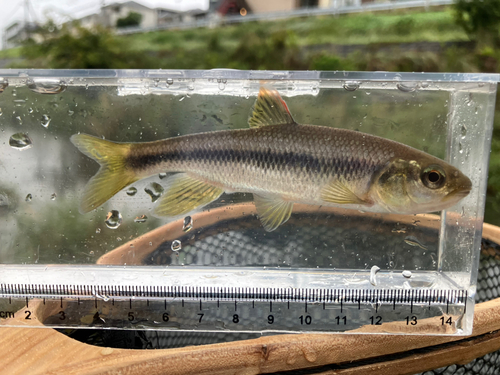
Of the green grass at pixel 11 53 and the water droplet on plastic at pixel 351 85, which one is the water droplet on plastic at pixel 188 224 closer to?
the water droplet on plastic at pixel 351 85

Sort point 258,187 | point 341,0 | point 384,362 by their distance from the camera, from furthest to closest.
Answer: point 341,0, point 258,187, point 384,362

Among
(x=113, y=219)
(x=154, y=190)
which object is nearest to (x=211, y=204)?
(x=154, y=190)

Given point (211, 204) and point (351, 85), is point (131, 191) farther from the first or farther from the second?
point (351, 85)

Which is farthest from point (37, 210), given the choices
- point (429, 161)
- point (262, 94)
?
point (429, 161)

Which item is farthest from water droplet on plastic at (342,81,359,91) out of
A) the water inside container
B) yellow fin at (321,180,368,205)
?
yellow fin at (321,180,368,205)

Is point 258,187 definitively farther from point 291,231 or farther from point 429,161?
point 429,161

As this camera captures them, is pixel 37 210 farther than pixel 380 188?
Yes
